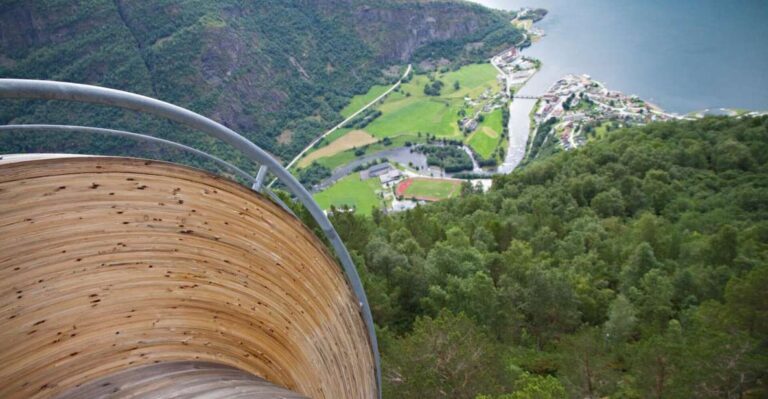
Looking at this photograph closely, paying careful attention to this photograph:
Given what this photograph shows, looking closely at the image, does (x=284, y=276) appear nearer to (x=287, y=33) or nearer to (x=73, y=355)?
(x=73, y=355)

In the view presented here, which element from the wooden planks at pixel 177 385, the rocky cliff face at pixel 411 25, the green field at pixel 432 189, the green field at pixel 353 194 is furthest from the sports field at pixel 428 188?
the wooden planks at pixel 177 385

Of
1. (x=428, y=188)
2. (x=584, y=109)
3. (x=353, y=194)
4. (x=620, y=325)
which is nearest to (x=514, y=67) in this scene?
(x=584, y=109)

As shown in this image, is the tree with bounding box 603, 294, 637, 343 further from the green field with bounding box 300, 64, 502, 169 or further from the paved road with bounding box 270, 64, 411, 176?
the paved road with bounding box 270, 64, 411, 176

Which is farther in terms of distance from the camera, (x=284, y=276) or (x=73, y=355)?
(x=284, y=276)

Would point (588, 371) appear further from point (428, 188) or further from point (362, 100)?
point (362, 100)

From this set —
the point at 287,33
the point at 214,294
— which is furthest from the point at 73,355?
the point at 287,33
